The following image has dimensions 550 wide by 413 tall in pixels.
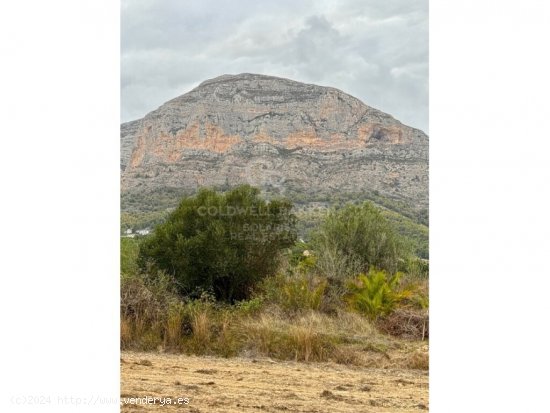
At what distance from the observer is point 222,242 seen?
7027 millimetres

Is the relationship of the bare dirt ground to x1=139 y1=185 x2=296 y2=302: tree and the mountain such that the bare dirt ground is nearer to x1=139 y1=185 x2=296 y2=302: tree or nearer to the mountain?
x1=139 y1=185 x2=296 y2=302: tree

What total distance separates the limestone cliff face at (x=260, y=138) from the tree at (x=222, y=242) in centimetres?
26

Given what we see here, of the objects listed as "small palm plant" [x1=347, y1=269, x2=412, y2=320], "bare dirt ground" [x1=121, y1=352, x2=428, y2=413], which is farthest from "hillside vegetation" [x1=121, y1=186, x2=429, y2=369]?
"bare dirt ground" [x1=121, y1=352, x2=428, y2=413]

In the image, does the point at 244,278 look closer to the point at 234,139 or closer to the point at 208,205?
the point at 208,205

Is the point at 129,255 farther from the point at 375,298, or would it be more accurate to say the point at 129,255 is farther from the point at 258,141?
the point at 375,298

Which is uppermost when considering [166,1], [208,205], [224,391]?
[166,1]

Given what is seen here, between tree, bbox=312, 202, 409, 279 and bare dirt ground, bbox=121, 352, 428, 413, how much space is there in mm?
3162

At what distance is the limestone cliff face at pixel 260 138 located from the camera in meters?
7.09

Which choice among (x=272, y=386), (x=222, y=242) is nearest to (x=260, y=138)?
(x=222, y=242)

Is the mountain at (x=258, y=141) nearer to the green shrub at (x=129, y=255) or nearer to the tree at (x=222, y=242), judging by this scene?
the tree at (x=222, y=242)

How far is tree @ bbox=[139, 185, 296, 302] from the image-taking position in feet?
23.1
